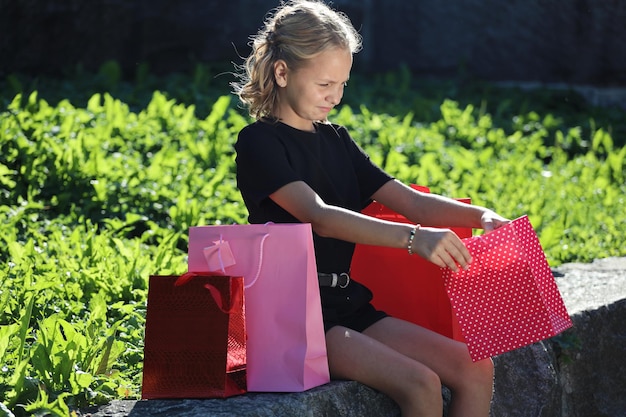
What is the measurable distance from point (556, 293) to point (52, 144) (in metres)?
2.79

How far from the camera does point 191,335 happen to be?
2666mm

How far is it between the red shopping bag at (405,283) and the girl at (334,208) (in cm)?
13

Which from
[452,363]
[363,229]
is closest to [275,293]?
[363,229]

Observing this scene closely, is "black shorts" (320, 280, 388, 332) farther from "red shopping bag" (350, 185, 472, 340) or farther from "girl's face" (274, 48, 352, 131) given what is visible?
"girl's face" (274, 48, 352, 131)

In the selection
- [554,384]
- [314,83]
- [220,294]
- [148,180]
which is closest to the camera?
[220,294]

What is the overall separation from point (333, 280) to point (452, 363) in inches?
15.9

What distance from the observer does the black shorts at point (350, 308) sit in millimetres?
2984

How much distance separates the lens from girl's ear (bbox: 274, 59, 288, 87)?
10.0 ft

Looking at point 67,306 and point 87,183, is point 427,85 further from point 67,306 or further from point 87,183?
point 67,306

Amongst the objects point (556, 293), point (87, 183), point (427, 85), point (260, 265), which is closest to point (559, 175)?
point (427, 85)

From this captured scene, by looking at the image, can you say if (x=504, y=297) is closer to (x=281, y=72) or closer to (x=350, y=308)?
(x=350, y=308)

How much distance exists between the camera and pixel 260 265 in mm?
2734

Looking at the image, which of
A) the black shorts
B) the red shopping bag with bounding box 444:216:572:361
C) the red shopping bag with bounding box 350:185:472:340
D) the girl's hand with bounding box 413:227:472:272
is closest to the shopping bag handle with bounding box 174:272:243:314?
the black shorts

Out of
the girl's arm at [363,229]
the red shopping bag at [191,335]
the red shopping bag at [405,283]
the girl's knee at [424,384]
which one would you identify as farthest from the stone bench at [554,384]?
the girl's arm at [363,229]
